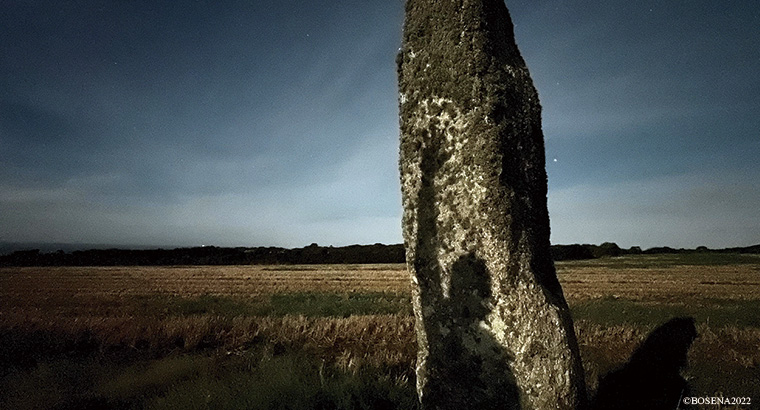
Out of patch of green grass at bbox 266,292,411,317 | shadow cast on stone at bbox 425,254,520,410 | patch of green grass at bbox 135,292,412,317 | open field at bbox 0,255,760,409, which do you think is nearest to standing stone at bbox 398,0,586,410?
shadow cast on stone at bbox 425,254,520,410

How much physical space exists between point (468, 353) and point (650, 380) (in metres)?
3.28

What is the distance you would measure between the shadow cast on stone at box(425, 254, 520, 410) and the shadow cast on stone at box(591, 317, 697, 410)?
1.68m

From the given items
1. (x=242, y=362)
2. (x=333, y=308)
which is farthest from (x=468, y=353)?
(x=333, y=308)

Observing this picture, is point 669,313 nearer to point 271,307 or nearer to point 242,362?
point 271,307

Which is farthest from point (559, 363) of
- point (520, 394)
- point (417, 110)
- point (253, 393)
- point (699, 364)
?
point (699, 364)

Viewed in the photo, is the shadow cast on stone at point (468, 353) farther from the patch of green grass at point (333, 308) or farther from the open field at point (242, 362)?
the patch of green grass at point (333, 308)

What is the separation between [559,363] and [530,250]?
87cm

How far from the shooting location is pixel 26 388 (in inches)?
172

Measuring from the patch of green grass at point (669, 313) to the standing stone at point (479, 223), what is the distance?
936 cm

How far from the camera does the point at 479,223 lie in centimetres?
315

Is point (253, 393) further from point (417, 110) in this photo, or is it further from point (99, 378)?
point (417, 110)

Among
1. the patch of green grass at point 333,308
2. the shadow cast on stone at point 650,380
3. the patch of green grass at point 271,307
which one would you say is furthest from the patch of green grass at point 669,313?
the patch of green grass at point 271,307

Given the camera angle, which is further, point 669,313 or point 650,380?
point 669,313

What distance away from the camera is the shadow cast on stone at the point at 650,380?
4078 millimetres
